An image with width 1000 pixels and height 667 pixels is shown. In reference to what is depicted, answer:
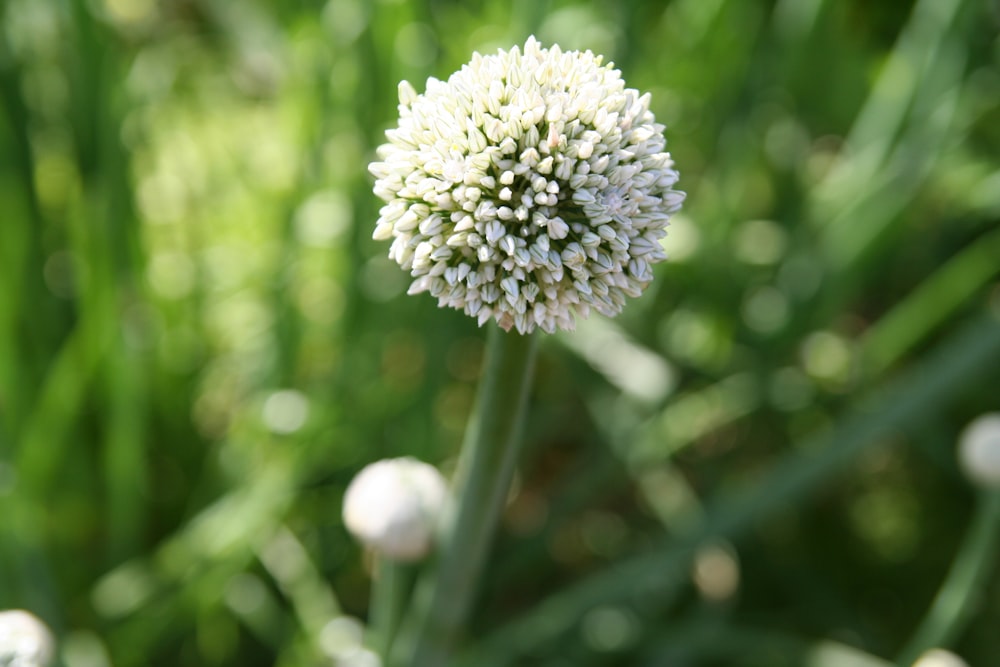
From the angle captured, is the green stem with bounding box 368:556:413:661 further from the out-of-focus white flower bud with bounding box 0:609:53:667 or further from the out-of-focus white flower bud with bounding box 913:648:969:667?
the out-of-focus white flower bud with bounding box 913:648:969:667

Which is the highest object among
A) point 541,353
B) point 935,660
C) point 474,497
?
point 541,353

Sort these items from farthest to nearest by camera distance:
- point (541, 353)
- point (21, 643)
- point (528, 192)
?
point (541, 353), point (21, 643), point (528, 192)

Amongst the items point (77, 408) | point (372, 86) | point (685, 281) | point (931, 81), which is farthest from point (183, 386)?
point (931, 81)

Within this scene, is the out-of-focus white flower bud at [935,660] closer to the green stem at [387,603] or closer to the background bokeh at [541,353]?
the background bokeh at [541,353]

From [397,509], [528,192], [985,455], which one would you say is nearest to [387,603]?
[397,509]

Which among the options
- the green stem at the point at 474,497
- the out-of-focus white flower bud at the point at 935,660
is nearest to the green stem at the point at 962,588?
the out-of-focus white flower bud at the point at 935,660

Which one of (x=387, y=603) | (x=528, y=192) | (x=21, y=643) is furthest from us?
(x=387, y=603)

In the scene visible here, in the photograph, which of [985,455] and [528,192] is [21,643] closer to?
[528,192]
